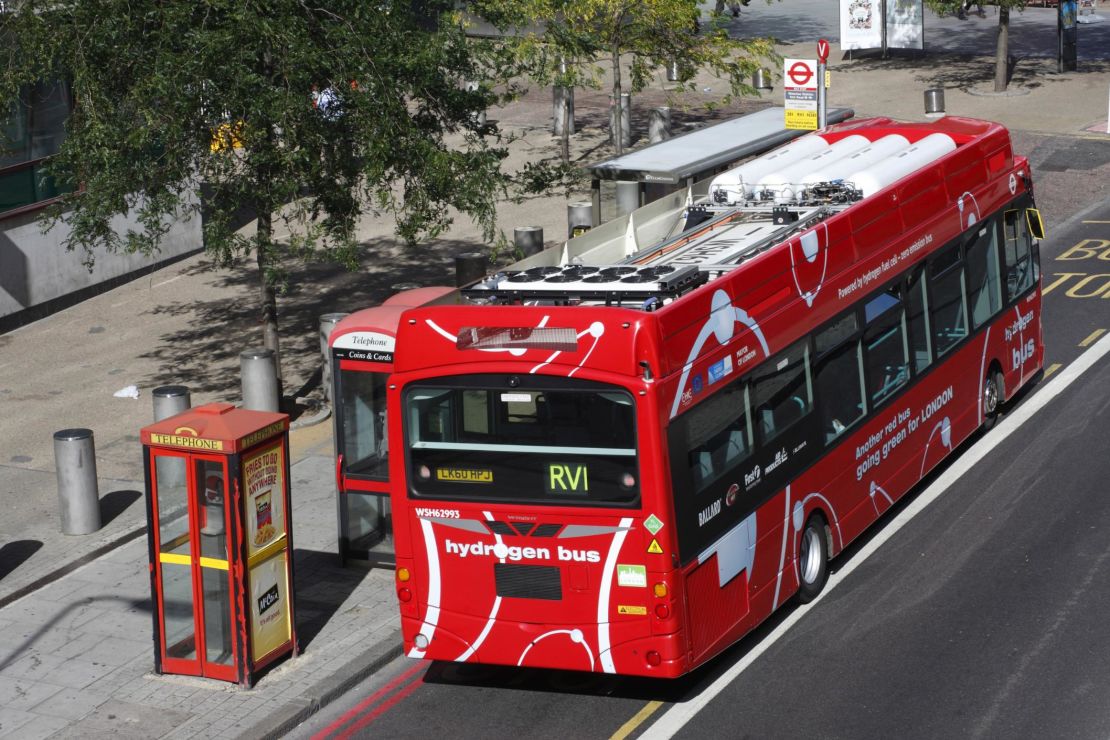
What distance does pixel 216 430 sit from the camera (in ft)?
35.2

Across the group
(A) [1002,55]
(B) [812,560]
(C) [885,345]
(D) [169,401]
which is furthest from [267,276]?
(A) [1002,55]

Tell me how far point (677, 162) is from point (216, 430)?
9472 mm

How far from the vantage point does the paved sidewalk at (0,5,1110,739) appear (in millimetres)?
11133

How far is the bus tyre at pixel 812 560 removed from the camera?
39.3ft

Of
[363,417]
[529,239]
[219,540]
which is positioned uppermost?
[529,239]

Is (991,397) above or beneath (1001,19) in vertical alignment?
beneath

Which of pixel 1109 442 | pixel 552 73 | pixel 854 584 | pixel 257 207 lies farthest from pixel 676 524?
pixel 552 73

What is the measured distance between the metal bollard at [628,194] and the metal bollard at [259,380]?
4.76 m

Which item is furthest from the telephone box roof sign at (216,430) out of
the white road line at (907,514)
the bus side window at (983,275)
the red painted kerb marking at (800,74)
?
the red painted kerb marking at (800,74)

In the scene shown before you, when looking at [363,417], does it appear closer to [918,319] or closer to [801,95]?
[918,319]

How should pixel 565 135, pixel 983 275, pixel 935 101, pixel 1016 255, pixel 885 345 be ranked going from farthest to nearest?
pixel 935 101, pixel 565 135, pixel 1016 255, pixel 983 275, pixel 885 345

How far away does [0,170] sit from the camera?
858 inches

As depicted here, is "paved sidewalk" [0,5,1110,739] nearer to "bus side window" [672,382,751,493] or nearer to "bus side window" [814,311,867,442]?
"bus side window" [672,382,751,493]

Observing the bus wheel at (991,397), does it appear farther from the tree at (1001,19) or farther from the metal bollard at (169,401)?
the tree at (1001,19)
